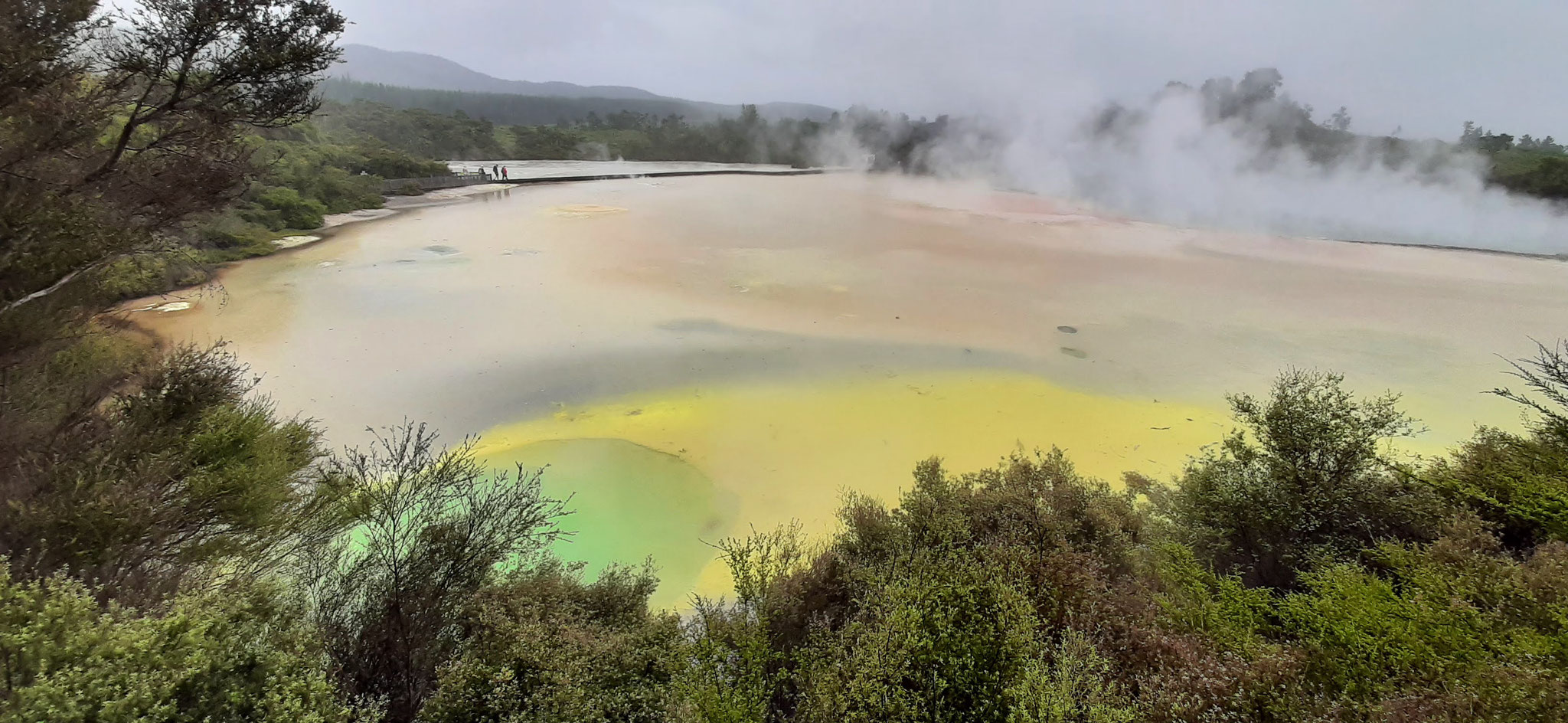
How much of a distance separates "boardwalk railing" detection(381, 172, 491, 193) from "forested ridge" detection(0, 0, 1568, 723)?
2763 cm

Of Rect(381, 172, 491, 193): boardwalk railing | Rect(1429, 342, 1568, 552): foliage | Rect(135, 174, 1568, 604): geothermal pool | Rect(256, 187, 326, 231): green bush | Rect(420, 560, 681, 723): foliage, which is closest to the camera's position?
Rect(420, 560, 681, 723): foliage

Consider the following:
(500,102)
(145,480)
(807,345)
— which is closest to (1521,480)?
(807,345)

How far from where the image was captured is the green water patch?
673cm

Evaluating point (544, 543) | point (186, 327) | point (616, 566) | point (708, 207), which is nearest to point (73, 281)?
point (544, 543)

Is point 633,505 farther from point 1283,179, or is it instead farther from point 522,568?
point 1283,179

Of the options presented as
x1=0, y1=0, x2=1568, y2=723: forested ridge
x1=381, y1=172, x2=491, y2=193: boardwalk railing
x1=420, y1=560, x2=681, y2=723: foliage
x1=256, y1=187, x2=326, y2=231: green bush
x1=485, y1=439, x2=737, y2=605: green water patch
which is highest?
x1=381, y1=172, x2=491, y2=193: boardwalk railing

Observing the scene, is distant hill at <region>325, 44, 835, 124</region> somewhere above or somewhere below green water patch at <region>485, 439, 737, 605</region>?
above

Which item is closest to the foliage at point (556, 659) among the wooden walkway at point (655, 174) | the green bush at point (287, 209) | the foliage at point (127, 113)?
the foliage at point (127, 113)

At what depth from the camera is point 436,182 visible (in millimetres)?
32688

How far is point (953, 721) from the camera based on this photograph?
4078 mm

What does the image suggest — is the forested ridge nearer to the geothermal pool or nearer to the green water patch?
the green water patch

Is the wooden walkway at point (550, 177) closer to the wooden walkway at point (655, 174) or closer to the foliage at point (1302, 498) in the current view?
the wooden walkway at point (655, 174)

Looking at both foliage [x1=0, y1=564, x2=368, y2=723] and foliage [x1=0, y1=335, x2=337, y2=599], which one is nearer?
foliage [x1=0, y1=564, x2=368, y2=723]

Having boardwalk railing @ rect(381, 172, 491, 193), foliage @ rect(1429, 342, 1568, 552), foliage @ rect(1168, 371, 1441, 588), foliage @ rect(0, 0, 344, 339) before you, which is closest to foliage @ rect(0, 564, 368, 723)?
foliage @ rect(0, 0, 344, 339)
